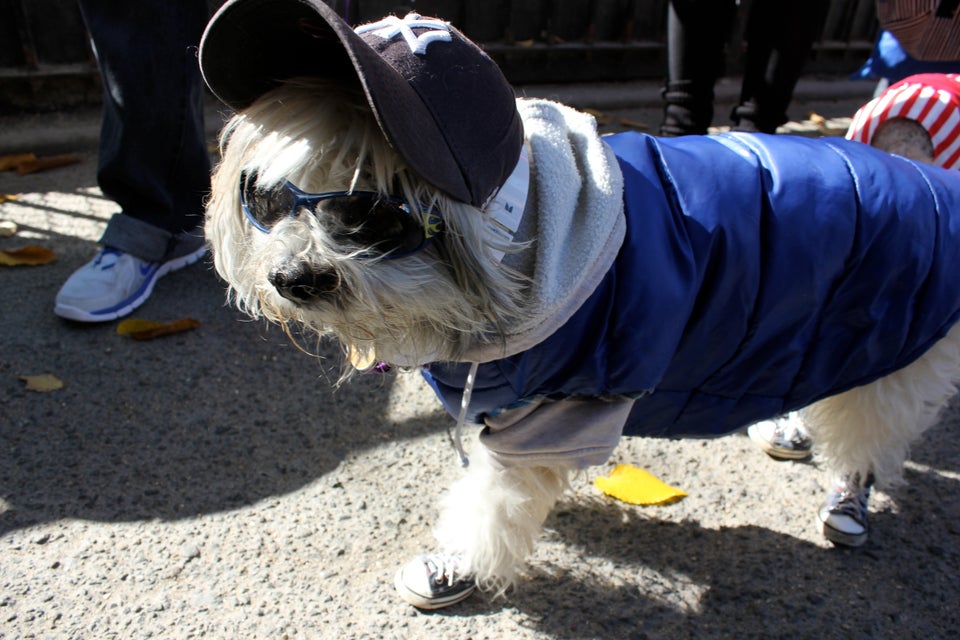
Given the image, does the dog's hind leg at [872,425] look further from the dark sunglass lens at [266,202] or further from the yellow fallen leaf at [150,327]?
the yellow fallen leaf at [150,327]

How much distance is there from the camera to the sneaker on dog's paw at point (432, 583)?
196 centimetres

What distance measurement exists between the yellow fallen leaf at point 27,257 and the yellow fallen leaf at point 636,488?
102 inches

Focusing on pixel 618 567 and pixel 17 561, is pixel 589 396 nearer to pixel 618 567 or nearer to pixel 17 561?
pixel 618 567

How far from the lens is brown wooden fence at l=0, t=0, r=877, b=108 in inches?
183

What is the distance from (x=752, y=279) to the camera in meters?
1.68

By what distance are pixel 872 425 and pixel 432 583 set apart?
131cm

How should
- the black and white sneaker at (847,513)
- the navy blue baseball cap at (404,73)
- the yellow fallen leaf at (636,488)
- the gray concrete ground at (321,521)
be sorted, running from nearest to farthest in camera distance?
the navy blue baseball cap at (404,73)
the gray concrete ground at (321,521)
the black and white sneaker at (847,513)
the yellow fallen leaf at (636,488)

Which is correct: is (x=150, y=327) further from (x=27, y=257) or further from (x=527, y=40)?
(x=527, y=40)

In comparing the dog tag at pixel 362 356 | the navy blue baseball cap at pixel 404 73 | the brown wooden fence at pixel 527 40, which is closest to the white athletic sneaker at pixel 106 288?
the dog tag at pixel 362 356

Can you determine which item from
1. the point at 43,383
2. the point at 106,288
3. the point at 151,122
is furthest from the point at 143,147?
the point at 43,383

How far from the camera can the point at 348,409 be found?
104 inches

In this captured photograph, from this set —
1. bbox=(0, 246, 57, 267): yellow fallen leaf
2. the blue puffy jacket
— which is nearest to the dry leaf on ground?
bbox=(0, 246, 57, 267): yellow fallen leaf

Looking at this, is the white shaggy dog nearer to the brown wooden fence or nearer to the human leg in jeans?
the human leg in jeans

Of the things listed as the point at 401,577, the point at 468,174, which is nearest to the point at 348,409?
the point at 401,577
